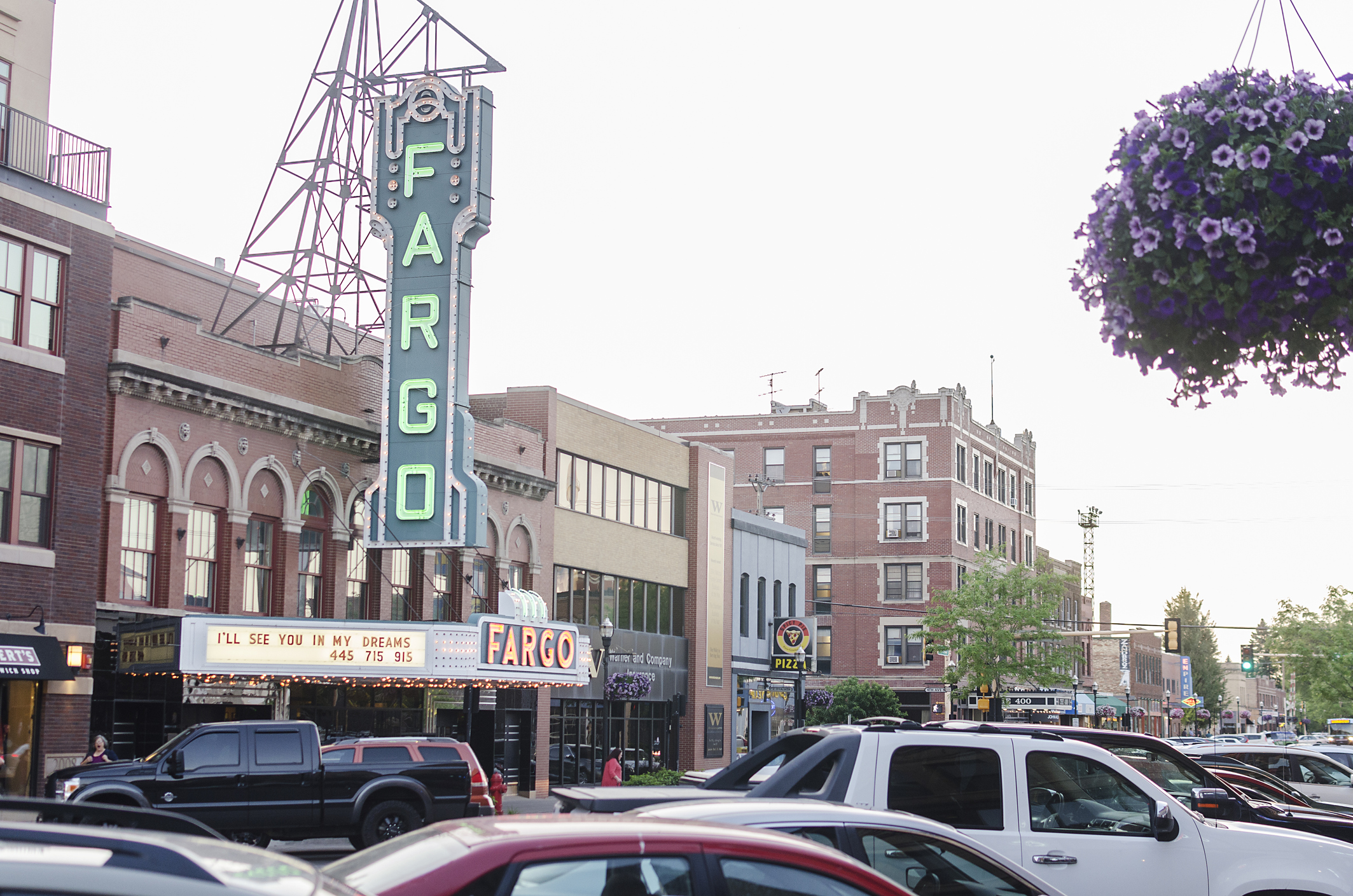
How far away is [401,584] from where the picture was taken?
36375 millimetres

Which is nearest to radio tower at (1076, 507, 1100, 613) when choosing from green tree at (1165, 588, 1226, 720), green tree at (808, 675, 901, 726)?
green tree at (1165, 588, 1226, 720)

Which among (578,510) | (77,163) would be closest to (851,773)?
(77,163)

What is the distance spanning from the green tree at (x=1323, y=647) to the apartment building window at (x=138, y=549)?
197 feet

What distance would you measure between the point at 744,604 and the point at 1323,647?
3583 centimetres

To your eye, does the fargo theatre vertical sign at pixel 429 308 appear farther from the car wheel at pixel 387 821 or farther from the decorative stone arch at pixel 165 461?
the car wheel at pixel 387 821

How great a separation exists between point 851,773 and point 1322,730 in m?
141

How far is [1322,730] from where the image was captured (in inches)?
5349

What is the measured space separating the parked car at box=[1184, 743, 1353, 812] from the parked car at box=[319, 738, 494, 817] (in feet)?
42.6

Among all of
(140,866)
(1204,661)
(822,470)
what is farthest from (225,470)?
(1204,661)

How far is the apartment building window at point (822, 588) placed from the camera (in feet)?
260

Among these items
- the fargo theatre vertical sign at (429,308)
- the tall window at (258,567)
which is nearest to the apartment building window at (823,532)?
the fargo theatre vertical sign at (429,308)

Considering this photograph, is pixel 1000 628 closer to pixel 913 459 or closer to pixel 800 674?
pixel 800 674

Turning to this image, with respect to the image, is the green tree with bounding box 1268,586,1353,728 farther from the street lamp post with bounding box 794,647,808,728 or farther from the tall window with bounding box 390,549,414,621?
the tall window with bounding box 390,549,414,621

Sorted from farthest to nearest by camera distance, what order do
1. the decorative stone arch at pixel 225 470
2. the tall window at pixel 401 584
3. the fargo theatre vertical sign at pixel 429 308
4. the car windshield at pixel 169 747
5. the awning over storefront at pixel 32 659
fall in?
the tall window at pixel 401 584 → the fargo theatre vertical sign at pixel 429 308 → the decorative stone arch at pixel 225 470 → the awning over storefront at pixel 32 659 → the car windshield at pixel 169 747
